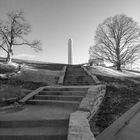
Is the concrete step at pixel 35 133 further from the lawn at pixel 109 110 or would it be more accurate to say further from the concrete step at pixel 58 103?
the concrete step at pixel 58 103

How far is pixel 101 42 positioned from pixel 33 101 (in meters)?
15.0

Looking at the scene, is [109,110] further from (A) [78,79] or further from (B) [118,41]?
(B) [118,41]

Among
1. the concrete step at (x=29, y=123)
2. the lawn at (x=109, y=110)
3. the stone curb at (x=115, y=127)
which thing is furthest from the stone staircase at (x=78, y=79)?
the concrete step at (x=29, y=123)

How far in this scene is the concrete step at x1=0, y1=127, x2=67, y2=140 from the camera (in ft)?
7.48

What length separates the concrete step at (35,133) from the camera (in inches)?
89.8

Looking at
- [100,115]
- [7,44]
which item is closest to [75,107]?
[100,115]

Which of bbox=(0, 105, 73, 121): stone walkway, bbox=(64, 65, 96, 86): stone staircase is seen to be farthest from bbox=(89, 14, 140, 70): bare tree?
bbox=(0, 105, 73, 121): stone walkway

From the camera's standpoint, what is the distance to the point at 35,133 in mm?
2359

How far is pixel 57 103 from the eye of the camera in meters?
3.84

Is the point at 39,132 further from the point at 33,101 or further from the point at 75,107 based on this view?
the point at 33,101

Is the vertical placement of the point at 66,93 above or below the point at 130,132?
above

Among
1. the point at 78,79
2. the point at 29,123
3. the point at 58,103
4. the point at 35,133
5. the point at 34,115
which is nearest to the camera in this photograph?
the point at 35,133

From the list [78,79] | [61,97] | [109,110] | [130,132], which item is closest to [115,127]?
[130,132]

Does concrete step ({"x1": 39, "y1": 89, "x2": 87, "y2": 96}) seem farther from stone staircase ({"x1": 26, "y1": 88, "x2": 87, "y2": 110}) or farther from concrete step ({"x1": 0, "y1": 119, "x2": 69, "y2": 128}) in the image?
concrete step ({"x1": 0, "y1": 119, "x2": 69, "y2": 128})
